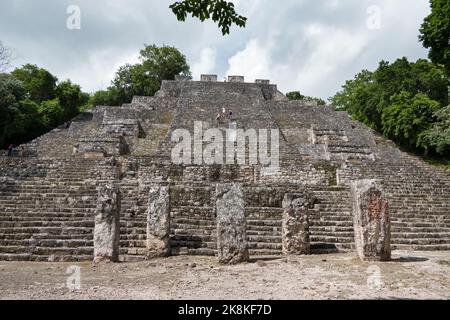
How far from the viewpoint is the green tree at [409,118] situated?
897 inches

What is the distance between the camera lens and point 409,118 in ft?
76.2

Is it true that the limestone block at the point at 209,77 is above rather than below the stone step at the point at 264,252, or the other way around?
above

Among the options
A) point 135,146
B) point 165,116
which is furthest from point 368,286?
point 165,116

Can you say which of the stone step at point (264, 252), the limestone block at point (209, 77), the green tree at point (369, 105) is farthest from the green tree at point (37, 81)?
the stone step at point (264, 252)

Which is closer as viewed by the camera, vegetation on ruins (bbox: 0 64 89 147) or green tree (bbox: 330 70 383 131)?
vegetation on ruins (bbox: 0 64 89 147)

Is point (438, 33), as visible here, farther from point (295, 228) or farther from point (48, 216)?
point (48, 216)

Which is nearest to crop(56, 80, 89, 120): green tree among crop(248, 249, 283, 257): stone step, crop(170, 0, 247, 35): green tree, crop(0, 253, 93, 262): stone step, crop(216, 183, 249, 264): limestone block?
crop(0, 253, 93, 262): stone step

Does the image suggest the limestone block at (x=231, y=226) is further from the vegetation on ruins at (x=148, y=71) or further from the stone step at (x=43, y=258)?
the vegetation on ruins at (x=148, y=71)

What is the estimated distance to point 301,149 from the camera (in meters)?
19.5

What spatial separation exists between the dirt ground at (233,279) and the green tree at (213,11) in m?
2.93

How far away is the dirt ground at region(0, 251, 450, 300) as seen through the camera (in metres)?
4.78

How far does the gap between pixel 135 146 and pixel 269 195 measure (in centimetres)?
1098

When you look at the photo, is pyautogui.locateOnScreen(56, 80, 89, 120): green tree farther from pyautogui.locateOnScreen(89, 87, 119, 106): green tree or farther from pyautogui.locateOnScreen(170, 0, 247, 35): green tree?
pyautogui.locateOnScreen(170, 0, 247, 35): green tree

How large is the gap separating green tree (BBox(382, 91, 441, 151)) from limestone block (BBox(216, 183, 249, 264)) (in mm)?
17953
